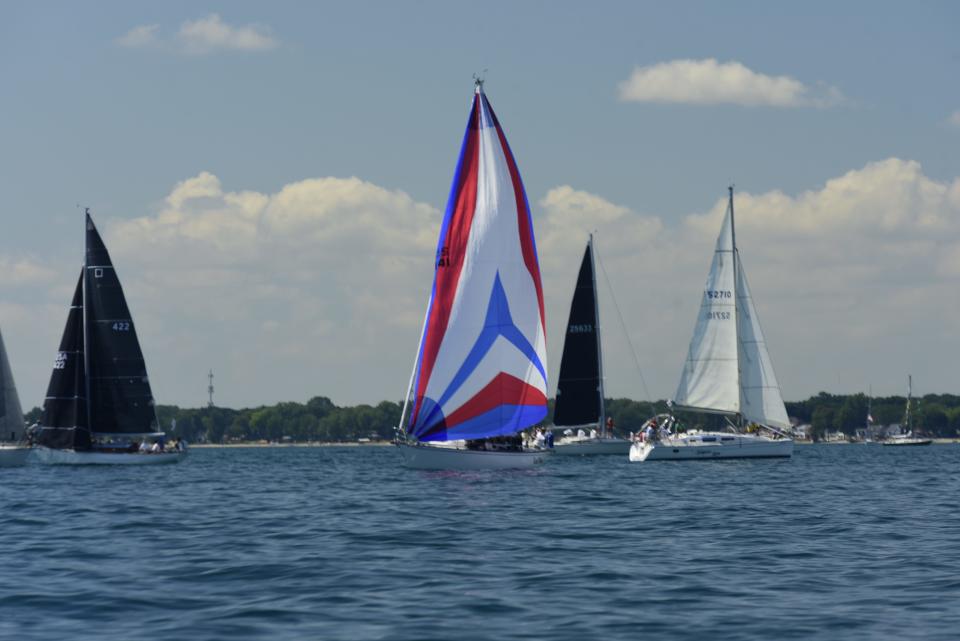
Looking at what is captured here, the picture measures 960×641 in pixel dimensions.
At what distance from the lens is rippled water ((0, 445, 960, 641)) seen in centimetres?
1814

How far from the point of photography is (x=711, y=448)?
72938 mm

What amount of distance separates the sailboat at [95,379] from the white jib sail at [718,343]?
32218 millimetres

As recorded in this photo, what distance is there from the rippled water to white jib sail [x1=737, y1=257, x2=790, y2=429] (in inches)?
1312

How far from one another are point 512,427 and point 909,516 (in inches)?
938

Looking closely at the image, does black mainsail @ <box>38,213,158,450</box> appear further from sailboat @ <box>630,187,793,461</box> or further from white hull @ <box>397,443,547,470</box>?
sailboat @ <box>630,187,793,461</box>

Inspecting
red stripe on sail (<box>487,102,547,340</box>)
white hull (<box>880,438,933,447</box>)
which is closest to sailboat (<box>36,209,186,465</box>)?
red stripe on sail (<box>487,102,547,340</box>)

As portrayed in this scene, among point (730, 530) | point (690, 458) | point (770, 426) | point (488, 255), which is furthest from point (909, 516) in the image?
point (770, 426)

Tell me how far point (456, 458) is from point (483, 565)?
30322mm

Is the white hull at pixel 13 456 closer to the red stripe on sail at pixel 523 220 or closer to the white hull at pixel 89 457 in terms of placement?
the white hull at pixel 89 457

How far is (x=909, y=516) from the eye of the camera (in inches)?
1357

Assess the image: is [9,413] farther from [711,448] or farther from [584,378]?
[711,448]

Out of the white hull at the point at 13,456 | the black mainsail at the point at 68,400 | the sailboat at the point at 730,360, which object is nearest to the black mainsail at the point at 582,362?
the sailboat at the point at 730,360

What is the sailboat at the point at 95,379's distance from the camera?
249 ft

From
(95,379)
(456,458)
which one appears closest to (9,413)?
(95,379)
